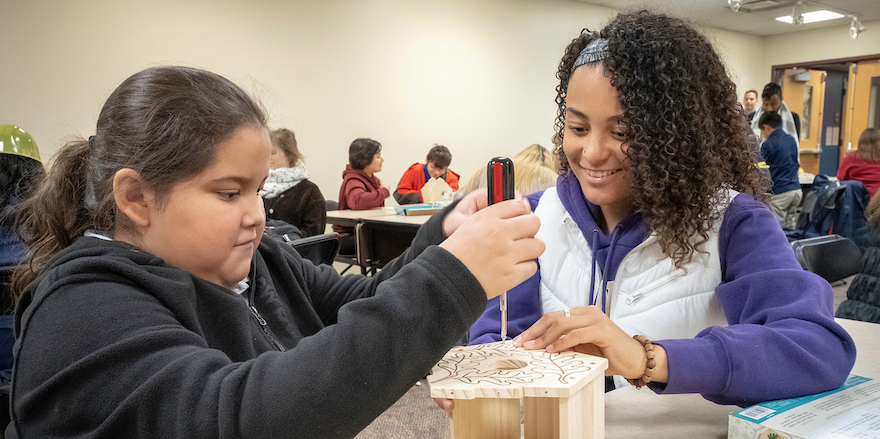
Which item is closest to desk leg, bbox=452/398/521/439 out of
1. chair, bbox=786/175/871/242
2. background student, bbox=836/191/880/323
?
background student, bbox=836/191/880/323

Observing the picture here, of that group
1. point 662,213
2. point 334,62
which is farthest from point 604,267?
point 334,62

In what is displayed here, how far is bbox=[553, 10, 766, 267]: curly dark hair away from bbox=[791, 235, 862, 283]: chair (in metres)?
0.64

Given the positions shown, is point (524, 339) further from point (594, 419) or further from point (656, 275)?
point (656, 275)

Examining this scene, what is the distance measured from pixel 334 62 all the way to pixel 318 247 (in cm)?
435

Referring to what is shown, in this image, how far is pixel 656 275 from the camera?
3.36 feet

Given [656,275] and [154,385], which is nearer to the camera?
[154,385]

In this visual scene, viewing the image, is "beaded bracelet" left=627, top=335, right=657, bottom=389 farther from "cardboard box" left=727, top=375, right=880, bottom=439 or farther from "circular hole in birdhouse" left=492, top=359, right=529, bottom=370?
"circular hole in birdhouse" left=492, top=359, right=529, bottom=370

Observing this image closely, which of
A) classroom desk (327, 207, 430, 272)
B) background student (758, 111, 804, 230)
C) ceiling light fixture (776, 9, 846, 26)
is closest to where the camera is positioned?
classroom desk (327, 207, 430, 272)

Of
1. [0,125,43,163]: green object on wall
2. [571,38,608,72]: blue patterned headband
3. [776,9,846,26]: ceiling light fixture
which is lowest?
[0,125,43,163]: green object on wall

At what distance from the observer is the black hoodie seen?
0.50 meters

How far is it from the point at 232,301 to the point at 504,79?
24.3ft

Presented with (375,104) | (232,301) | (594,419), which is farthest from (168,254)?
(375,104)

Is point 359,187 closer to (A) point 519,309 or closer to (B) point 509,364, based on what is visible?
(A) point 519,309

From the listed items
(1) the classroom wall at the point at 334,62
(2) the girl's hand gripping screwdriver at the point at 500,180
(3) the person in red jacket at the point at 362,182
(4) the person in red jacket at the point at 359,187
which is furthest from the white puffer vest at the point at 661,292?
(3) the person in red jacket at the point at 362,182
